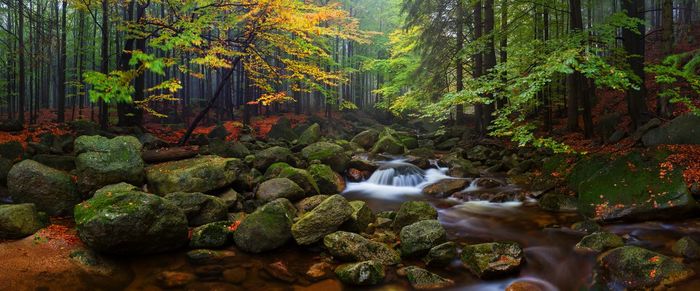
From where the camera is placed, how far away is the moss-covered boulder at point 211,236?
274 inches

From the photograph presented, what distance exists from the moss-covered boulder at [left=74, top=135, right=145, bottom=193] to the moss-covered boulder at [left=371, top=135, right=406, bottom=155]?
11.7 meters

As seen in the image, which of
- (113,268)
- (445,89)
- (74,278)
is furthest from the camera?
(445,89)

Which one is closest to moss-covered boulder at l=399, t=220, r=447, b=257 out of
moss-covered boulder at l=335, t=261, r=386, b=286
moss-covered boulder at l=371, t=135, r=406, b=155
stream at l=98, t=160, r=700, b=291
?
stream at l=98, t=160, r=700, b=291

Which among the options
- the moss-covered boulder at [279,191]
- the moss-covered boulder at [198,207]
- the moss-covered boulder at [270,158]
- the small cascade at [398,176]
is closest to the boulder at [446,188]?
the small cascade at [398,176]

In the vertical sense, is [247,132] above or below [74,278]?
above

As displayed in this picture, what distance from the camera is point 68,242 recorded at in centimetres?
645

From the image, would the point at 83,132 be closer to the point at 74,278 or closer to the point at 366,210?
the point at 74,278

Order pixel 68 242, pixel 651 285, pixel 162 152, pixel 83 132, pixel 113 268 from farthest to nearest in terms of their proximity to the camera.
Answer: pixel 83 132, pixel 162 152, pixel 68 242, pixel 113 268, pixel 651 285

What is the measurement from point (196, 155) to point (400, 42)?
16341 mm

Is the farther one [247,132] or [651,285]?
[247,132]

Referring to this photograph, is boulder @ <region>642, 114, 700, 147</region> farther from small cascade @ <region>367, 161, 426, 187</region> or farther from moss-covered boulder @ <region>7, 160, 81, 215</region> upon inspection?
moss-covered boulder @ <region>7, 160, 81, 215</region>

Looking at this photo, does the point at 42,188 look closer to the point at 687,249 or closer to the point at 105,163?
the point at 105,163

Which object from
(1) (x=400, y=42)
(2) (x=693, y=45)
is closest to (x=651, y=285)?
(1) (x=400, y=42)

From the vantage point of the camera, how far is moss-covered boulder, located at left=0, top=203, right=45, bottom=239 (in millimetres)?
6250
